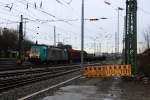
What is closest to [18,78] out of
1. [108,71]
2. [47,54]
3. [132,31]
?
[108,71]

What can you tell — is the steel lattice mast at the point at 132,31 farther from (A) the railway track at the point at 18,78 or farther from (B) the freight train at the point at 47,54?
(B) the freight train at the point at 47,54

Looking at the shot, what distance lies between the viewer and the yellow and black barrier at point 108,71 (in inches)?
1190

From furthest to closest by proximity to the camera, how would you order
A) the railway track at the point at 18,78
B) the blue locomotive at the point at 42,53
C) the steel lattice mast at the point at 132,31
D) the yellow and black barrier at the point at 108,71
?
the blue locomotive at the point at 42,53, the steel lattice mast at the point at 132,31, the yellow and black barrier at the point at 108,71, the railway track at the point at 18,78

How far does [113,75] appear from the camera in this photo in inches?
1233

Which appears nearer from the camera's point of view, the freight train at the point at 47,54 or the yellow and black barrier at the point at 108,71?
the yellow and black barrier at the point at 108,71

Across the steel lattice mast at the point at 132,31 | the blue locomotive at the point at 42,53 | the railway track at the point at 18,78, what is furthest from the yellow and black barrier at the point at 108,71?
the blue locomotive at the point at 42,53

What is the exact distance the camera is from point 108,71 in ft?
103

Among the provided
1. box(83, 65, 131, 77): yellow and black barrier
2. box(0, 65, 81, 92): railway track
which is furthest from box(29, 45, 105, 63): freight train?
box(83, 65, 131, 77): yellow and black barrier

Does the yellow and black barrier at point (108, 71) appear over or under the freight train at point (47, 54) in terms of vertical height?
under

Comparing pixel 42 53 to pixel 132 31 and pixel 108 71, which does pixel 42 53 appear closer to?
pixel 108 71

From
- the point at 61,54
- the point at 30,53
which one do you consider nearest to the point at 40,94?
the point at 30,53

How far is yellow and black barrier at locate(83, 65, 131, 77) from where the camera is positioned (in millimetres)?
30219

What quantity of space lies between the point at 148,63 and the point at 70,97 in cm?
1475

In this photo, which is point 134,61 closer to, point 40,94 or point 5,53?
point 40,94
